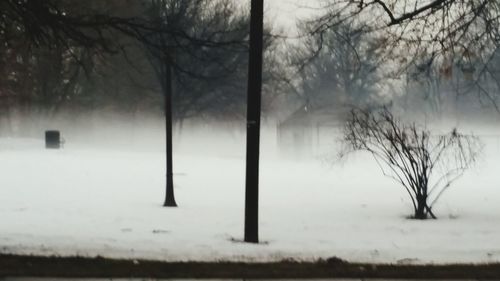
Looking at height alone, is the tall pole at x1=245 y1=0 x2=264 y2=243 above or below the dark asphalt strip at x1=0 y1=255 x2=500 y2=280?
above

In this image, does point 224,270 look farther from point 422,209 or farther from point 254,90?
point 422,209

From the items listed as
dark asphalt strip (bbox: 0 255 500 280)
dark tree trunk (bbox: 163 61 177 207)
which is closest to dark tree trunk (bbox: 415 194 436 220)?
dark tree trunk (bbox: 163 61 177 207)

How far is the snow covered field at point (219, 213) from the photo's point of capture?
11.2m

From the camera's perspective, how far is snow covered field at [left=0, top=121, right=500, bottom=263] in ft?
36.9

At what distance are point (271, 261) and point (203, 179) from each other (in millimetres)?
22201

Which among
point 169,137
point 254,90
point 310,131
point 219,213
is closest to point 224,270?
point 254,90

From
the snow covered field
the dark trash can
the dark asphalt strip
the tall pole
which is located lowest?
the snow covered field

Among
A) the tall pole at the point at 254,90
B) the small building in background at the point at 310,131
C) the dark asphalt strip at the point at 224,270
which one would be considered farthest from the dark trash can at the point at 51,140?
the dark asphalt strip at the point at 224,270

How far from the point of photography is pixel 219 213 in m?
20.1

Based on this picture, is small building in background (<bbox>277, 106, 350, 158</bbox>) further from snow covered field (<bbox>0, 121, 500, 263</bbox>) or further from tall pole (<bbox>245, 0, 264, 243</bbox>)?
tall pole (<bbox>245, 0, 264, 243</bbox>)

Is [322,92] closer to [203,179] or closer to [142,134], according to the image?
[142,134]

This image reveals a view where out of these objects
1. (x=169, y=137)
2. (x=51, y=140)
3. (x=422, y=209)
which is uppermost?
(x=169, y=137)

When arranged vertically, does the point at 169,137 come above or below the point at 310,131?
above

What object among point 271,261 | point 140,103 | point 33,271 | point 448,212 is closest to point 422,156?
point 448,212
